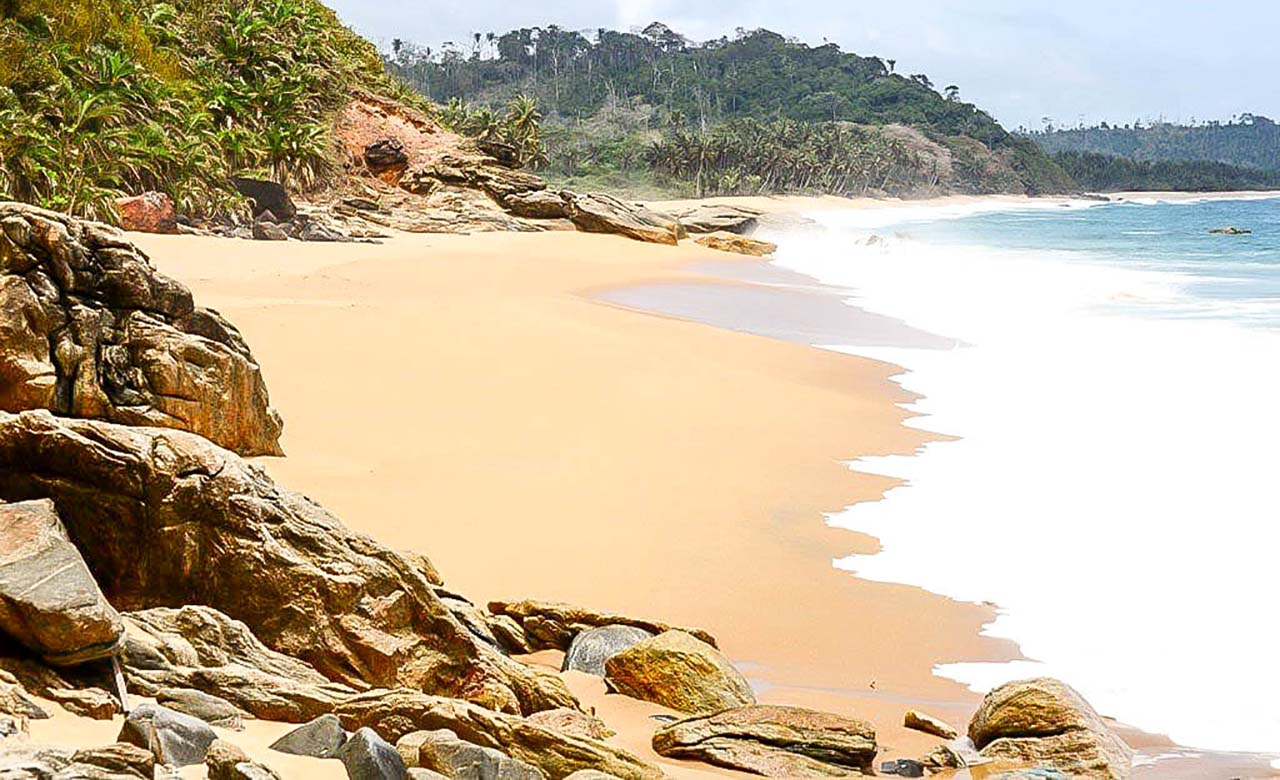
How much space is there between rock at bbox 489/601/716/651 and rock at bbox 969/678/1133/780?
146cm

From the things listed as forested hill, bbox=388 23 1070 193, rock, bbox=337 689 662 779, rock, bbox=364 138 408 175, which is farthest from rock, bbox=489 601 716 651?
forested hill, bbox=388 23 1070 193

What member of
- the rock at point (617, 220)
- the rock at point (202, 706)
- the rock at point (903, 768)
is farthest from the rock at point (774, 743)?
the rock at point (617, 220)

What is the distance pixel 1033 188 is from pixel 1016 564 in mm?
142327

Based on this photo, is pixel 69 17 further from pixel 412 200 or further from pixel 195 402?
pixel 195 402

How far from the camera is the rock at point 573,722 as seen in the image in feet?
15.9

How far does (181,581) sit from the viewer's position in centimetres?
477

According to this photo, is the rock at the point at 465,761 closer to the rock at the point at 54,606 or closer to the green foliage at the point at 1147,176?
the rock at the point at 54,606

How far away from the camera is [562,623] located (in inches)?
247

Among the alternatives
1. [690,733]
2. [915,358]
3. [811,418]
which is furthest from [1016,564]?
[915,358]

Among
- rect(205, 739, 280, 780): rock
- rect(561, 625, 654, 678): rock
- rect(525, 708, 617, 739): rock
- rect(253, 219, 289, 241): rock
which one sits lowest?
rect(561, 625, 654, 678): rock

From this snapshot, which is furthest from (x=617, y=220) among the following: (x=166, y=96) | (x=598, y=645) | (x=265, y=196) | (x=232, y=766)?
(x=232, y=766)

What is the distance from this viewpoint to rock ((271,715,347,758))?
12.4 feet

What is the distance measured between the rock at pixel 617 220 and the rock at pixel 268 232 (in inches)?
498

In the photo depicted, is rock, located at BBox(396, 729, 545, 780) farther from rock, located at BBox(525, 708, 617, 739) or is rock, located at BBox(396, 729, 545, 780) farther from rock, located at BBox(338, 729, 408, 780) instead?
rock, located at BBox(525, 708, 617, 739)
